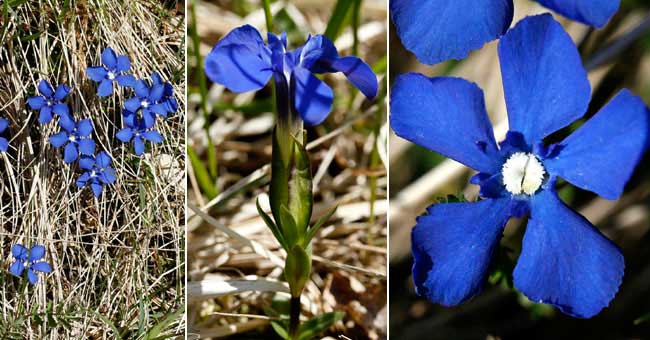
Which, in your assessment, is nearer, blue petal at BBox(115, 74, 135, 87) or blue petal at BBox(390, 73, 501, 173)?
blue petal at BBox(390, 73, 501, 173)

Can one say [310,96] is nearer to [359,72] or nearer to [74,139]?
[359,72]

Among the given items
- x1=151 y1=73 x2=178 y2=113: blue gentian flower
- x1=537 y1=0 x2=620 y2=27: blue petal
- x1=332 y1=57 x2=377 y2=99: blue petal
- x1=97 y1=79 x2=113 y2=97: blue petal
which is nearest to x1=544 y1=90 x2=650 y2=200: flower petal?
x1=537 y1=0 x2=620 y2=27: blue petal

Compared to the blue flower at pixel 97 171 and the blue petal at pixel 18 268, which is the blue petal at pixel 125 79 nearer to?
the blue flower at pixel 97 171

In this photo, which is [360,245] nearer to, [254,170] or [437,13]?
[254,170]

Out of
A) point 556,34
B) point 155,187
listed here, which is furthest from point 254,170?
point 556,34

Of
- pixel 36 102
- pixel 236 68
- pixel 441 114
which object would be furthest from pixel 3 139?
pixel 441 114

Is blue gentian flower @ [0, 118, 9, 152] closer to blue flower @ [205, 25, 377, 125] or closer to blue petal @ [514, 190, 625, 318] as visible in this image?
blue flower @ [205, 25, 377, 125]

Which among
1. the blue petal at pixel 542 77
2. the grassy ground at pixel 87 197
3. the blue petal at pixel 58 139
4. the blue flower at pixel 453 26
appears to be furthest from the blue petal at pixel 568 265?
the blue petal at pixel 58 139
